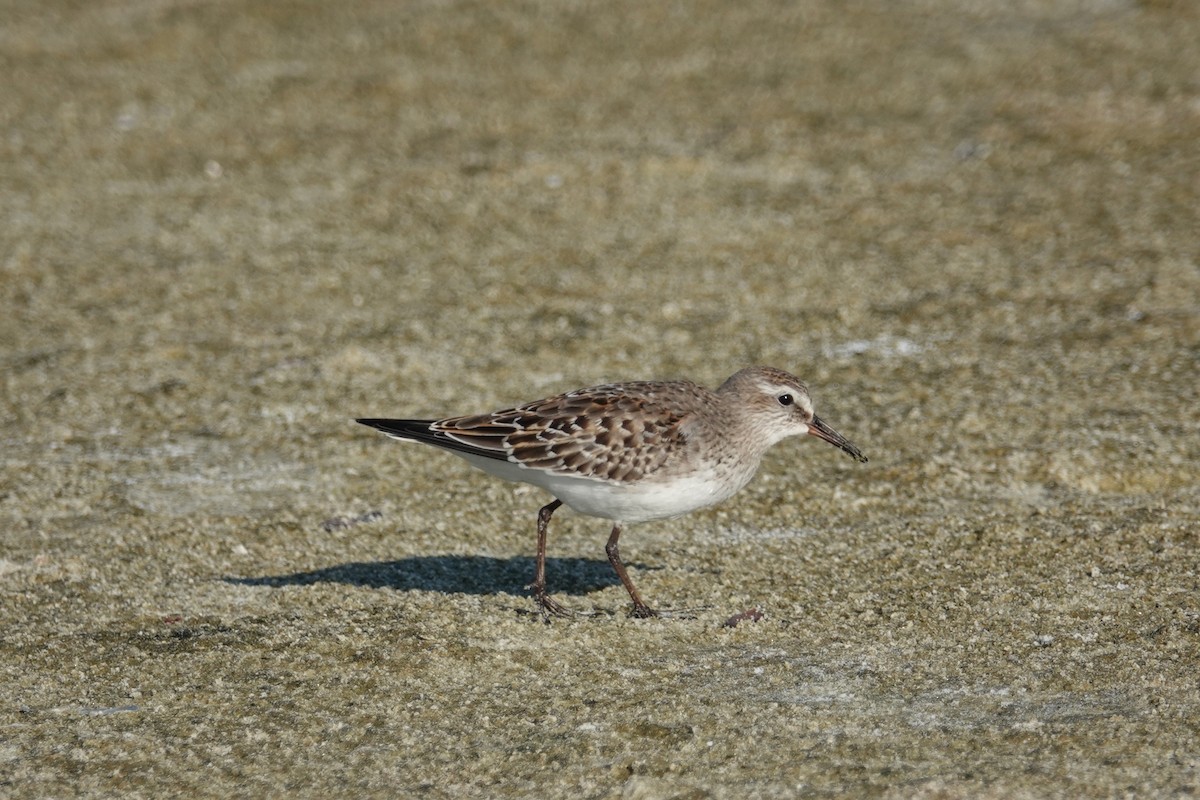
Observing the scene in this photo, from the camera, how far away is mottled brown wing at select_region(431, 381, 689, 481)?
6992mm

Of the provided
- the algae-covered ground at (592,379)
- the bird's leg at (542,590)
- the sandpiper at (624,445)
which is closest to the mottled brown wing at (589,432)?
the sandpiper at (624,445)

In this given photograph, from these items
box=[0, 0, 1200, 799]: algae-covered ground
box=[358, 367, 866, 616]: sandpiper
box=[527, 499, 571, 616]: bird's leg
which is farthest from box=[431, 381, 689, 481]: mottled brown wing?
box=[0, 0, 1200, 799]: algae-covered ground

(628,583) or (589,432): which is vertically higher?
(589,432)

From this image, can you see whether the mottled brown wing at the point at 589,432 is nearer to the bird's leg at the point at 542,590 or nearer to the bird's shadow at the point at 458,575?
the bird's leg at the point at 542,590

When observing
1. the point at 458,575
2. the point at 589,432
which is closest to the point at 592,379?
the point at 458,575

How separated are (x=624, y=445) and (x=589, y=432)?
193mm

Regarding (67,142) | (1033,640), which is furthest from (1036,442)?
(67,142)

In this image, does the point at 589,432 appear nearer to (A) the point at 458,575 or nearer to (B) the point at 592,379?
(A) the point at 458,575

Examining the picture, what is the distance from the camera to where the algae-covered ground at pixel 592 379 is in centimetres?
600

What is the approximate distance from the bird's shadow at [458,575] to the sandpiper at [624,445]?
43 centimetres

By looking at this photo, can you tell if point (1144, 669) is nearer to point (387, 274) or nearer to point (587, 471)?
point (587, 471)

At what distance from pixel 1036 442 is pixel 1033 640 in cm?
246

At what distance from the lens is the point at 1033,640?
6637mm

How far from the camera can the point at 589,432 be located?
7078 mm
